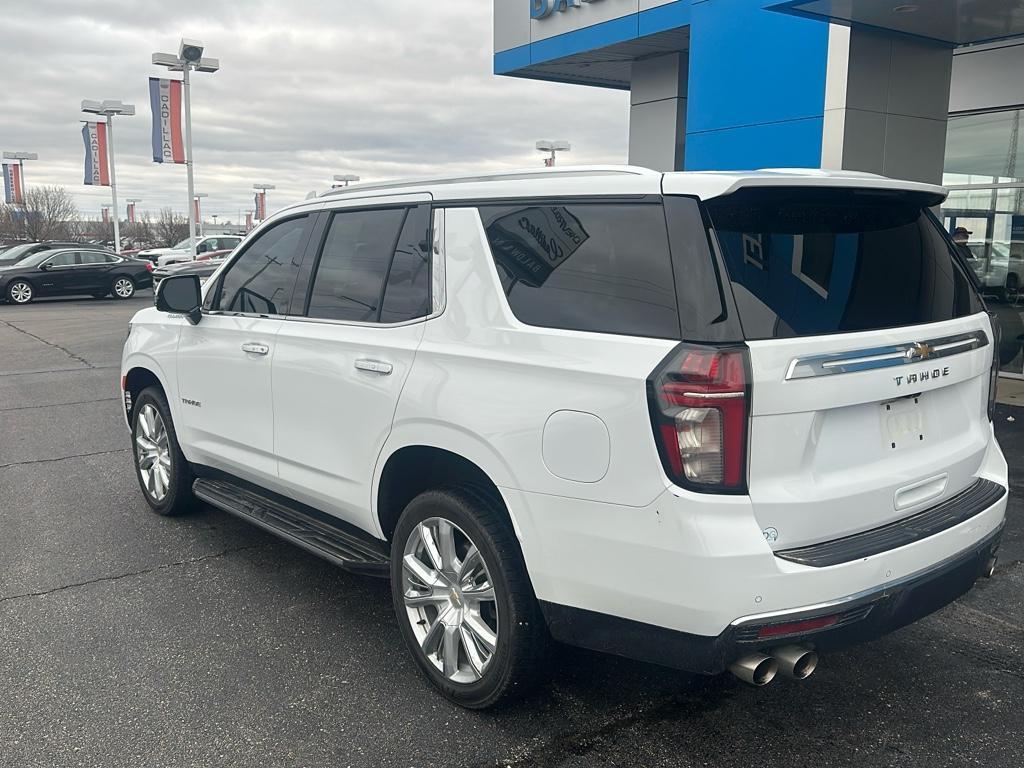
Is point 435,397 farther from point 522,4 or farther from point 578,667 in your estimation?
point 522,4

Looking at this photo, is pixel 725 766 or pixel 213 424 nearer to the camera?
pixel 725 766

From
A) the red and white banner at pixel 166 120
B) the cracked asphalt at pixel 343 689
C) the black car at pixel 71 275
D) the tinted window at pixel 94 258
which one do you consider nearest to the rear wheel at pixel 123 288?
the black car at pixel 71 275

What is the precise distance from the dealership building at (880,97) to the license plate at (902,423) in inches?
247

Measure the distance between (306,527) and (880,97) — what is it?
7862 millimetres

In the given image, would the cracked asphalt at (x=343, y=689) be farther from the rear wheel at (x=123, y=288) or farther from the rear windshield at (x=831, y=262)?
the rear wheel at (x=123, y=288)

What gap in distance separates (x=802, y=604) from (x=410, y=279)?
6.10 ft

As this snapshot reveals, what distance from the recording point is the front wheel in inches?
1000

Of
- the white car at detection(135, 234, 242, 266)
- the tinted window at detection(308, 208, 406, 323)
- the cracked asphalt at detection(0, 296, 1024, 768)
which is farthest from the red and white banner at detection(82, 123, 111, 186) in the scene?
the tinted window at detection(308, 208, 406, 323)

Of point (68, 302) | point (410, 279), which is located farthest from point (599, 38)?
point (68, 302)

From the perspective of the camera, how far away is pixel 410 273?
11.3 ft

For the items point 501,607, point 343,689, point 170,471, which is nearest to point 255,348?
point 170,471

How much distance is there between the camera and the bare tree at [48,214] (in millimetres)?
52469

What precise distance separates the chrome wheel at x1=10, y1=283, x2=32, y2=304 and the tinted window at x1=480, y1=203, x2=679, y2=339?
79.9 feet

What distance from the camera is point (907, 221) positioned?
3.12 metres
